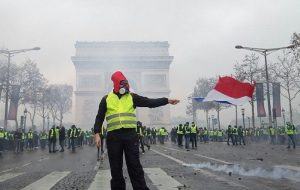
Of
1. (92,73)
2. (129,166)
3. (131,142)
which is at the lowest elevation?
(129,166)

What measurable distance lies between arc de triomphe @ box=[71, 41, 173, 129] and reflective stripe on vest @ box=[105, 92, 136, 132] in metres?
63.0

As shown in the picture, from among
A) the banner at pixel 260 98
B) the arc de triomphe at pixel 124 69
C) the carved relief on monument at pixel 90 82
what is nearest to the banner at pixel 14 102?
the banner at pixel 260 98

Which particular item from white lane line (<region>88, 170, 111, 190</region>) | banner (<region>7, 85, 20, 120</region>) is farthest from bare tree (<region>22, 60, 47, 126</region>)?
white lane line (<region>88, 170, 111, 190</region>)

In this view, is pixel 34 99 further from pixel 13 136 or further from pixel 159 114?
pixel 159 114

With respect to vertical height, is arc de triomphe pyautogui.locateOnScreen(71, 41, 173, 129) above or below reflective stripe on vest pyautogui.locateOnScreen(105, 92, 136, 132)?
above

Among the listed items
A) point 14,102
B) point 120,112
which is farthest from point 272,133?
point 120,112

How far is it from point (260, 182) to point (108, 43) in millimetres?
65128

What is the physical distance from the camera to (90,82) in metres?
70.5

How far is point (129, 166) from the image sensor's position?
503 cm

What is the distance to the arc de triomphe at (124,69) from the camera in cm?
6869

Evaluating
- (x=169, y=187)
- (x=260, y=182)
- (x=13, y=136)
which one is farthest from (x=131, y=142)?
(x=13, y=136)

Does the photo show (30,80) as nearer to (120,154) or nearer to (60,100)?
(60,100)

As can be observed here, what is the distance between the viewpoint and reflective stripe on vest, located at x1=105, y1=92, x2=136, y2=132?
16.6 feet

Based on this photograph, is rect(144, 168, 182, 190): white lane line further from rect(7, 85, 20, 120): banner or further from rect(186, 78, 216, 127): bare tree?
rect(186, 78, 216, 127): bare tree
